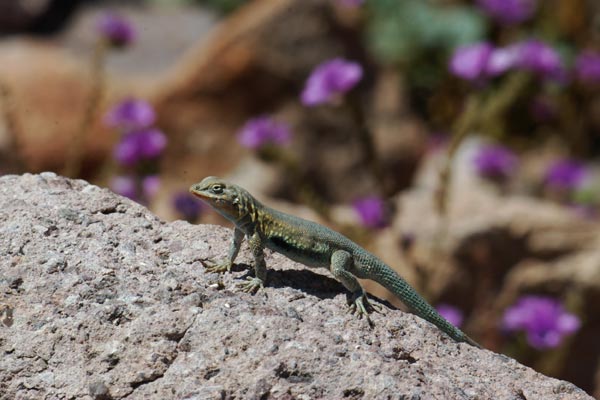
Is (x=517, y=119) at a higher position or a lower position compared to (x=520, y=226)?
higher

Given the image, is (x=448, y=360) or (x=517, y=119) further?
(x=517, y=119)

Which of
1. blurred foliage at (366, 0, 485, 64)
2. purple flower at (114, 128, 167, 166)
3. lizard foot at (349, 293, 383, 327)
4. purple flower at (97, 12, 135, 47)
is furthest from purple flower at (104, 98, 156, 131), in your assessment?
blurred foliage at (366, 0, 485, 64)

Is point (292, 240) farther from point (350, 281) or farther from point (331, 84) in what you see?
point (331, 84)

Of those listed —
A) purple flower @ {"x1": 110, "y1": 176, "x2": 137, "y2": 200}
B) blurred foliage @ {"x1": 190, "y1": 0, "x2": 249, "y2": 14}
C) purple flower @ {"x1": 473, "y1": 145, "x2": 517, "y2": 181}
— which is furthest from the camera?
blurred foliage @ {"x1": 190, "y1": 0, "x2": 249, "y2": 14}

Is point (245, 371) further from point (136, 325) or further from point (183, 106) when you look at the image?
point (183, 106)

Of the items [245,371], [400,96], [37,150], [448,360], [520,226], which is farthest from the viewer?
[400,96]

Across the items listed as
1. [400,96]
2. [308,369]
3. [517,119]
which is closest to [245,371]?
[308,369]

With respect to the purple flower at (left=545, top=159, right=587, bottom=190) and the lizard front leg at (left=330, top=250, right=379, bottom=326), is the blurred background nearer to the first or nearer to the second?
the purple flower at (left=545, top=159, right=587, bottom=190)

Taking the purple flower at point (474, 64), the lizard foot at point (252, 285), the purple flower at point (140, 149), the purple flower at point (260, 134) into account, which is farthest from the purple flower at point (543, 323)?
the lizard foot at point (252, 285)
